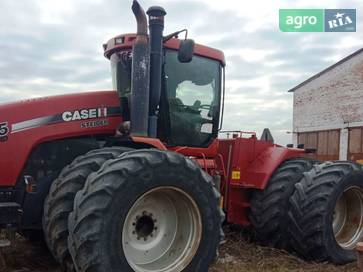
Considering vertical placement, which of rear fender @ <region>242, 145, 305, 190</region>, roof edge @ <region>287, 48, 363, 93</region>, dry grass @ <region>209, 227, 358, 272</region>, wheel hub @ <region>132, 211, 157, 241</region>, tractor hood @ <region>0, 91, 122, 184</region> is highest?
roof edge @ <region>287, 48, 363, 93</region>

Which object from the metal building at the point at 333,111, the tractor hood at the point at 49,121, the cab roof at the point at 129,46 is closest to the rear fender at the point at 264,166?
the cab roof at the point at 129,46

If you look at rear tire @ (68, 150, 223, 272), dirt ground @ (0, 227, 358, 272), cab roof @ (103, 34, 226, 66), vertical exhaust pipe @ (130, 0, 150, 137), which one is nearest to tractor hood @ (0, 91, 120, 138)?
vertical exhaust pipe @ (130, 0, 150, 137)

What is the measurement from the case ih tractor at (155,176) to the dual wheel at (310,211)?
1 centimetres

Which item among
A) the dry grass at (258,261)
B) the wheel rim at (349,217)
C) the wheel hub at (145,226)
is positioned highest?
the wheel hub at (145,226)

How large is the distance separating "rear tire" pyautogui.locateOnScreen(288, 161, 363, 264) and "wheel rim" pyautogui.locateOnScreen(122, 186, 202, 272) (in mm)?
2059

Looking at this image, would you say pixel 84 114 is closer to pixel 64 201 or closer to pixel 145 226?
pixel 64 201

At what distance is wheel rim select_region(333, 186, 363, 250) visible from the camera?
7.09 metres

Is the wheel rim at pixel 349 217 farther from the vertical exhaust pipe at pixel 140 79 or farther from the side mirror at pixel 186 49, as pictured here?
the vertical exhaust pipe at pixel 140 79

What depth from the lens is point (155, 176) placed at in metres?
4.68

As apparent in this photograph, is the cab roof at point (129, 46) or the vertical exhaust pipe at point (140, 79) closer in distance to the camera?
the vertical exhaust pipe at point (140, 79)

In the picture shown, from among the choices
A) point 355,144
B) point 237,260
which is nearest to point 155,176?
point 237,260

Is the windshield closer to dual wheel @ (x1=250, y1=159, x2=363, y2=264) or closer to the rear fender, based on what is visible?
the rear fender

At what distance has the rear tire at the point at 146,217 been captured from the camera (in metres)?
4.26

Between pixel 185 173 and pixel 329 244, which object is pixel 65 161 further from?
pixel 329 244
